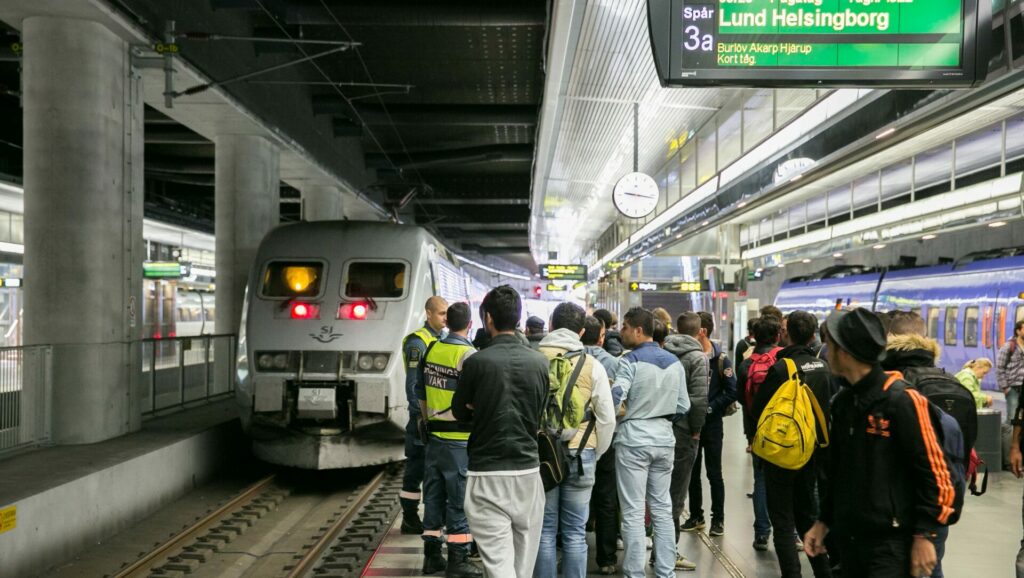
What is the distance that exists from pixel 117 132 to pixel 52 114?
714mm

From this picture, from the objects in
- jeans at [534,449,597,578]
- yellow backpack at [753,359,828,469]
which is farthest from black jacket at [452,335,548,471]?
A: yellow backpack at [753,359,828,469]

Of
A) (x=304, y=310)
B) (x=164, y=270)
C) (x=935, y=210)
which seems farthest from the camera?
(x=164, y=270)

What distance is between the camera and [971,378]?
9.66 m

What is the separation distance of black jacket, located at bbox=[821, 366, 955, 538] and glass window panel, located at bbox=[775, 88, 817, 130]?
38.9ft

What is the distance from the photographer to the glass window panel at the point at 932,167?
16891 mm

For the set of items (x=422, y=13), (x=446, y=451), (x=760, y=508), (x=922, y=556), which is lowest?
(x=760, y=508)

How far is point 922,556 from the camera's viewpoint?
3418 millimetres

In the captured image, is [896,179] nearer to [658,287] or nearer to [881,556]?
[658,287]

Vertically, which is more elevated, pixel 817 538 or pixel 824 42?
pixel 824 42

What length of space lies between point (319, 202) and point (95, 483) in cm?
1329

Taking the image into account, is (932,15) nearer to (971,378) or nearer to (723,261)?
(971,378)

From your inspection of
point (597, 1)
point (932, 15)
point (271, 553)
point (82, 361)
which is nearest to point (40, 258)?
point (82, 361)

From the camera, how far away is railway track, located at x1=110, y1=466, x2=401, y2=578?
688 cm

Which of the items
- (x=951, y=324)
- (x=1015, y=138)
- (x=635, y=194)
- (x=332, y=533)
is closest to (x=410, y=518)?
(x=332, y=533)
